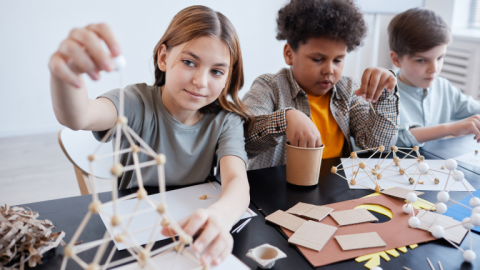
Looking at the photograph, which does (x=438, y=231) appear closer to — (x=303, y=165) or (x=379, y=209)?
(x=379, y=209)

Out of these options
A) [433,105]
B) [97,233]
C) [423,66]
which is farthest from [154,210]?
[433,105]

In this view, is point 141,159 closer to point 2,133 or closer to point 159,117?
point 159,117

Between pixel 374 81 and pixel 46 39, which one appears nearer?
pixel 374 81

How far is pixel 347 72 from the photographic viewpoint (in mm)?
3828

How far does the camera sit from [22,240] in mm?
650

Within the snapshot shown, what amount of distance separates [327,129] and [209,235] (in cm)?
104

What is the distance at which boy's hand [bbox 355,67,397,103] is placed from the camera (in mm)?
1247

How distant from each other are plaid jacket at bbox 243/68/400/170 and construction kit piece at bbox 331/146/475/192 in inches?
8.8

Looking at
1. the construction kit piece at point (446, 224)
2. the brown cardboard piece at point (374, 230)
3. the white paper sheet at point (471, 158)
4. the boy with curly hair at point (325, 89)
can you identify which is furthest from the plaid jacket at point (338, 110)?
the construction kit piece at point (446, 224)

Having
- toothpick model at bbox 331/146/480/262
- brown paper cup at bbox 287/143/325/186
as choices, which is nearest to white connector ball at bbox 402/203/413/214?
toothpick model at bbox 331/146/480/262

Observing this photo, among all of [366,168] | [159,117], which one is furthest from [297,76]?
[159,117]

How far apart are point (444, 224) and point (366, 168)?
0.35 m

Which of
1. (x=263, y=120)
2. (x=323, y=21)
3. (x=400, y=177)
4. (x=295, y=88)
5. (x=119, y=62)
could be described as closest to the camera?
(x=119, y=62)

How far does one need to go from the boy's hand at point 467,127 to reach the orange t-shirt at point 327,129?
42 cm
